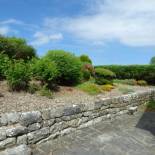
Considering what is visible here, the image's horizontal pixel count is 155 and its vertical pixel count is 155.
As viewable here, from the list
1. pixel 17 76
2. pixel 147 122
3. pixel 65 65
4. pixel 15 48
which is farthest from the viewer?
pixel 15 48

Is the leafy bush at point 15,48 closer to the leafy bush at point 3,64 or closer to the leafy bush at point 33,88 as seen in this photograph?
the leafy bush at point 3,64

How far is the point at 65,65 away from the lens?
400 inches

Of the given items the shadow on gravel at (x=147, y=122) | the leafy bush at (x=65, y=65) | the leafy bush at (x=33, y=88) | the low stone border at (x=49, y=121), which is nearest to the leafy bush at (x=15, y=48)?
the leafy bush at (x=65, y=65)

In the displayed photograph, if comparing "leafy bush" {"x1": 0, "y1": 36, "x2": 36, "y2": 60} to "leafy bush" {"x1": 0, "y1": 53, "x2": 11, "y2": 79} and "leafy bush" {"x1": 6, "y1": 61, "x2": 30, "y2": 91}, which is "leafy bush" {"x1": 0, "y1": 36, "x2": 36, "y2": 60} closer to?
"leafy bush" {"x1": 0, "y1": 53, "x2": 11, "y2": 79}

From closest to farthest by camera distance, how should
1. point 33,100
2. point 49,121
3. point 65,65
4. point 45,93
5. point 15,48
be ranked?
point 49,121
point 33,100
point 45,93
point 65,65
point 15,48

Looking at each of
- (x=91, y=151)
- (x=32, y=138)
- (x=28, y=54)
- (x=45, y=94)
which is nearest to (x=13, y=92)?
(x=45, y=94)

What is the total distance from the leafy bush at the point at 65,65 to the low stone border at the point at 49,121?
2324 mm

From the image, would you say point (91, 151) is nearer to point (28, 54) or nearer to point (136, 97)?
point (136, 97)

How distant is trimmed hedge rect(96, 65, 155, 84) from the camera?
54.1 ft

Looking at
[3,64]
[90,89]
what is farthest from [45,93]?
[90,89]

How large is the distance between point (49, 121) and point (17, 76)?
2354 millimetres

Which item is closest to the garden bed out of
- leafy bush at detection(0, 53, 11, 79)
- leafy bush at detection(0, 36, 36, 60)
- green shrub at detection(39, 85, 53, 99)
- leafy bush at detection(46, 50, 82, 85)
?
green shrub at detection(39, 85, 53, 99)

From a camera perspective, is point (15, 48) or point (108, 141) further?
point (15, 48)

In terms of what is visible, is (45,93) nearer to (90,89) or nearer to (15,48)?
(90,89)
